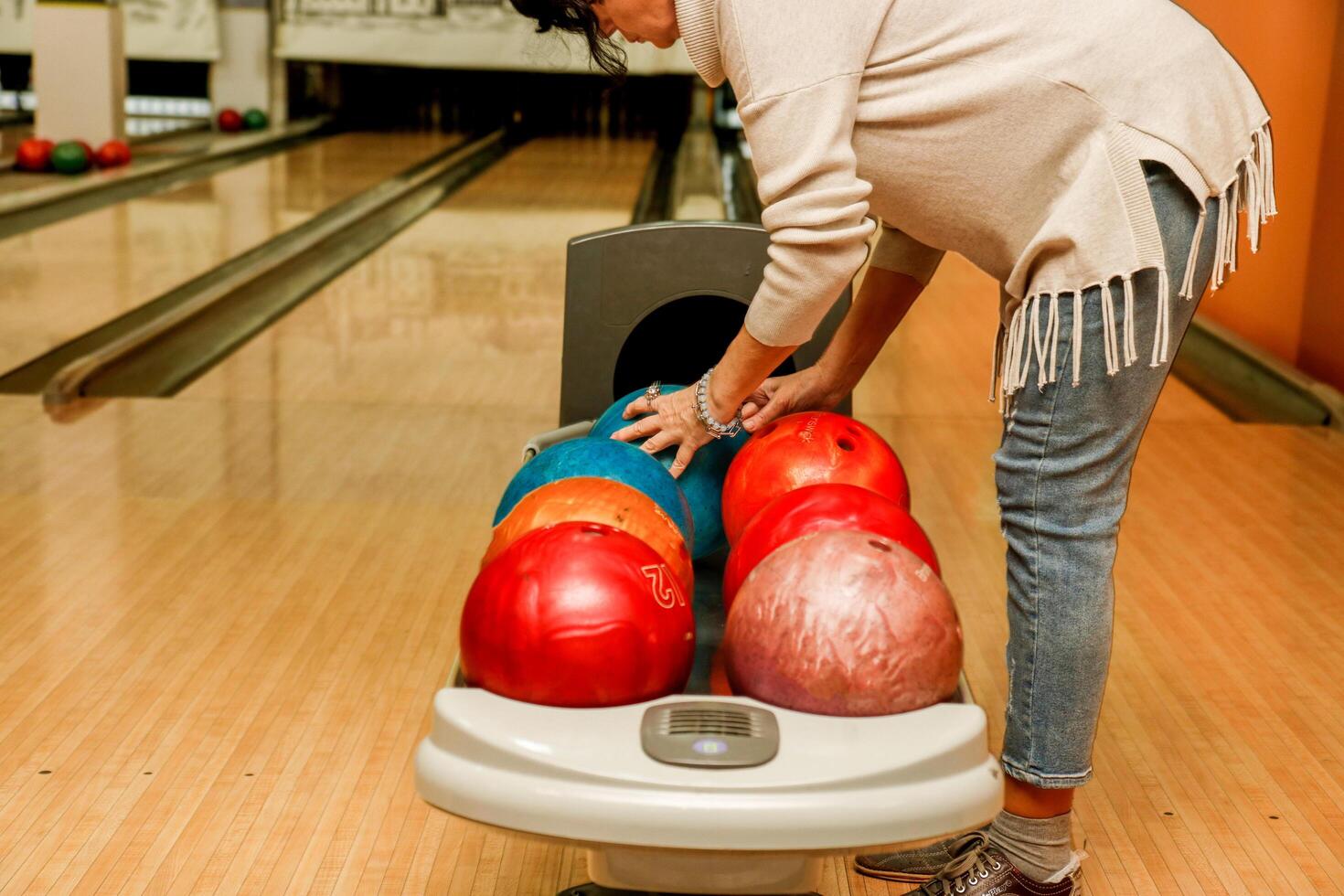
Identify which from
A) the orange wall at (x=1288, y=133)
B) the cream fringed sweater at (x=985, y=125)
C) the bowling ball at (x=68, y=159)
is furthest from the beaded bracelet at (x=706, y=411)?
the bowling ball at (x=68, y=159)

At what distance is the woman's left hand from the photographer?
1.22 meters

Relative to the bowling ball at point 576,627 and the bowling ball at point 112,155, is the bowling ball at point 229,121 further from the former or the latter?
the bowling ball at point 576,627

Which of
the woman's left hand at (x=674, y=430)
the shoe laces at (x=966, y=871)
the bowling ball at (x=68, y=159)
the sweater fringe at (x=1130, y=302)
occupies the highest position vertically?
the sweater fringe at (x=1130, y=302)

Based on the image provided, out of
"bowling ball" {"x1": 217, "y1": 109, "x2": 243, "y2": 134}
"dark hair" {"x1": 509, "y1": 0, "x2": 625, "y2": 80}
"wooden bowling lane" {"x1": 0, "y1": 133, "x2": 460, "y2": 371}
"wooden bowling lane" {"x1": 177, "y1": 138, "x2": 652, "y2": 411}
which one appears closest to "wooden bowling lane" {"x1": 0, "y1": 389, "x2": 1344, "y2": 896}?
"wooden bowling lane" {"x1": 177, "y1": 138, "x2": 652, "y2": 411}

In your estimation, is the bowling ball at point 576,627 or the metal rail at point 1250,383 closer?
the bowling ball at point 576,627

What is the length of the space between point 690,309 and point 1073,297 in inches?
29.6

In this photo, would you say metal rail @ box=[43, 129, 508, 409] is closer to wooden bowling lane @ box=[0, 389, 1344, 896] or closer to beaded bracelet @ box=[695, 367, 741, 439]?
wooden bowling lane @ box=[0, 389, 1344, 896]

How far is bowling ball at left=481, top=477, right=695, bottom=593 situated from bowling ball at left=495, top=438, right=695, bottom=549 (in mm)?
46

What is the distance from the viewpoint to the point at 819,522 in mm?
1057

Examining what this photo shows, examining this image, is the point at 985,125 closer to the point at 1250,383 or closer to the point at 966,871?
the point at 966,871

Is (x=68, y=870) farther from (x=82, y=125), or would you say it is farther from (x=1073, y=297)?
(x=82, y=125)

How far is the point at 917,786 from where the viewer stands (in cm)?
82

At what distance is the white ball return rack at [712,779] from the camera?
80 centimetres

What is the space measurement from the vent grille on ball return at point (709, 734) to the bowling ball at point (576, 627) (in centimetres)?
→ 4
